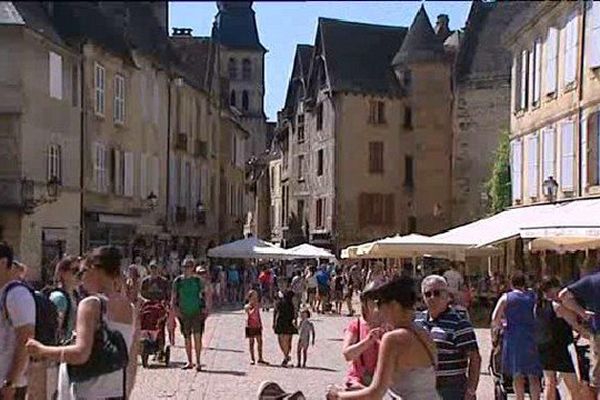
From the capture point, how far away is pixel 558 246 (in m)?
21.8

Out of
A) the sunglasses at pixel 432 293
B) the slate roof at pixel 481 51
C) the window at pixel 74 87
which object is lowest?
the sunglasses at pixel 432 293

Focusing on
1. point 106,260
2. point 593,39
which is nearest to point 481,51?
point 593,39

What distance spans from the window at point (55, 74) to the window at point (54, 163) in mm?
1436

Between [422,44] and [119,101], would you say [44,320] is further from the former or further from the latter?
[422,44]

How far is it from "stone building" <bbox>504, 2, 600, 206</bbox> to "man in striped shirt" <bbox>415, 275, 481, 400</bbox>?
15220 millimetres

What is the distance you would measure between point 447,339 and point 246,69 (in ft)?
384

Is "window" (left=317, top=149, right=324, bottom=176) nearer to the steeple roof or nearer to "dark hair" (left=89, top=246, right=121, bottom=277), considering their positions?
the steeple roof

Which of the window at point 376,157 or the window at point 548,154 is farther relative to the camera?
the window at point 376,157

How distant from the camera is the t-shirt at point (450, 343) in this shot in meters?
7.88

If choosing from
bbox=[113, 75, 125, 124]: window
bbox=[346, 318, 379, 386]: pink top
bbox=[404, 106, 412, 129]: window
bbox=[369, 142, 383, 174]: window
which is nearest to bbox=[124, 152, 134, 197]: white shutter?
bbox=[113, 75, 125, 124]: window

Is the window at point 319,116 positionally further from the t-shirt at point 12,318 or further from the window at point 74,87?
the t-shirt at point 12,318

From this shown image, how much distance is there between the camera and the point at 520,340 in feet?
36.6

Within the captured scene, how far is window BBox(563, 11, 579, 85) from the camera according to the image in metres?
26.3

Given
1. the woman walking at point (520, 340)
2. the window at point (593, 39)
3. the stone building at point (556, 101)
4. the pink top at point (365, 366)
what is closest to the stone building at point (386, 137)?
the stone building at point (556, 101)
